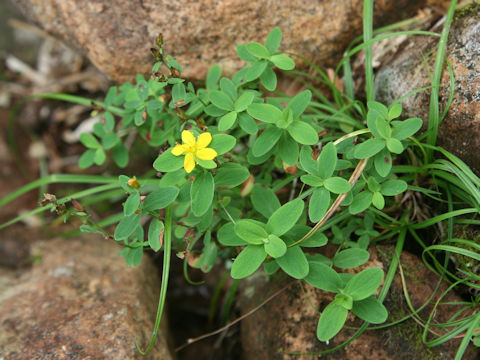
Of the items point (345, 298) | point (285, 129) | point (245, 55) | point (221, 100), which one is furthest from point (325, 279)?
point (245, 55)

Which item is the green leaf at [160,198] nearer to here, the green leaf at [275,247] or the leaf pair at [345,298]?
Answer: the green leaf at [275,247]

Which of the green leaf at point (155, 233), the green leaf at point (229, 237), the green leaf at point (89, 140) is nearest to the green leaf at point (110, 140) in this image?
the green leaf at point (89, 140)

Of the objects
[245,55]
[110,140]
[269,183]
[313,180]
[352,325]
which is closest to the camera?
[313,180]

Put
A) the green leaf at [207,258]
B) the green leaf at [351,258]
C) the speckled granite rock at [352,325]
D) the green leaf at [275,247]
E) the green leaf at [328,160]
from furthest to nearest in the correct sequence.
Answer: the green leaf at [207,258] < the speckled granite rock at [352,325] < the green leaf at [351,258] < the green leaf at [328,160] < the green leaf at [275,247]

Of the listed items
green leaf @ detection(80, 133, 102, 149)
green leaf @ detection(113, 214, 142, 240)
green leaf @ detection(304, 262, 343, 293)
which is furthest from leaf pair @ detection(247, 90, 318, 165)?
green leaf @ detection(80, 133, 102, 149)

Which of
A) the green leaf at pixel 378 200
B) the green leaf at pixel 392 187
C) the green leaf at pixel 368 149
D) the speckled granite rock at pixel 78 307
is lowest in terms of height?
the speckled granite rock at pixel 78 307

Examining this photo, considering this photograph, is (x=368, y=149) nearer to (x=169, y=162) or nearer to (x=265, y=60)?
(x=265, y=60)

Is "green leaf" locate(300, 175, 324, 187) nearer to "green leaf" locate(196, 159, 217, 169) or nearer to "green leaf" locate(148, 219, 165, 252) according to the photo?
"green leaf" locate(196, 159, 217, 169)
